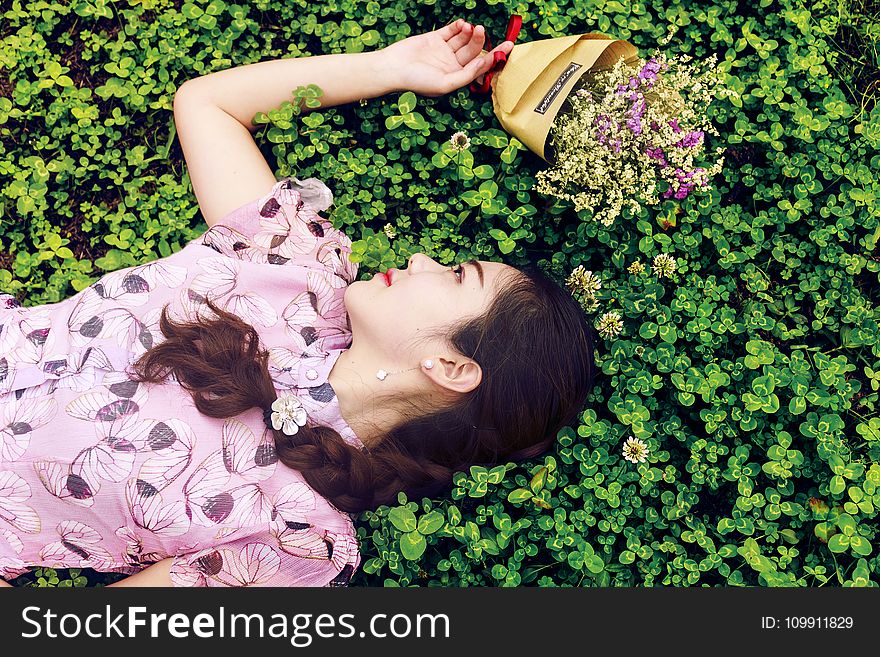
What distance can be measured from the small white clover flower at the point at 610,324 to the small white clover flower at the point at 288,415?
144cm

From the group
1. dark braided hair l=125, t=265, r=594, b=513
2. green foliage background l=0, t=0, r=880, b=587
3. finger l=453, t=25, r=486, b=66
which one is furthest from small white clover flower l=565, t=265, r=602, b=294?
finger l=453, t=25, r=486, b=66

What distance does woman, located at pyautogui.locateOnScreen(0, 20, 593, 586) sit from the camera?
257 cm

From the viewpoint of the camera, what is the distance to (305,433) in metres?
2.67

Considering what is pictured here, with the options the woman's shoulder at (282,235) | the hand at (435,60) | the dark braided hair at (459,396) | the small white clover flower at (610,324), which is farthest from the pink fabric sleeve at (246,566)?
the hand at (435,60)

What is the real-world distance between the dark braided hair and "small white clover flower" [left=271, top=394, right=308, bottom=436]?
42mm

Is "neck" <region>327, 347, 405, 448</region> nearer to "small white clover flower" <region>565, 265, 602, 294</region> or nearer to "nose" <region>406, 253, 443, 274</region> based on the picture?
"nose" <region>406, 253, 443, 274</region>

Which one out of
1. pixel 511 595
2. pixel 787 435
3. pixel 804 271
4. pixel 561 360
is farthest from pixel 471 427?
pixel 804 271

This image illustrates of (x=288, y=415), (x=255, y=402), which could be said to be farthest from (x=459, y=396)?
(x=255, y=402)

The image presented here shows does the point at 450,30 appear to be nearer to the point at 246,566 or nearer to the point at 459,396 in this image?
the point at 459,396

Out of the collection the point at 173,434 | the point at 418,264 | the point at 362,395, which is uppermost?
the point at 418,264

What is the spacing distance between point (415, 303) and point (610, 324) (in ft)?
3.61

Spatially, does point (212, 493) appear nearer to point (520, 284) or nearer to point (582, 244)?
point (520, 284)

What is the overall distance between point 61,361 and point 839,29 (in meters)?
4.05

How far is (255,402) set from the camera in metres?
2.67
